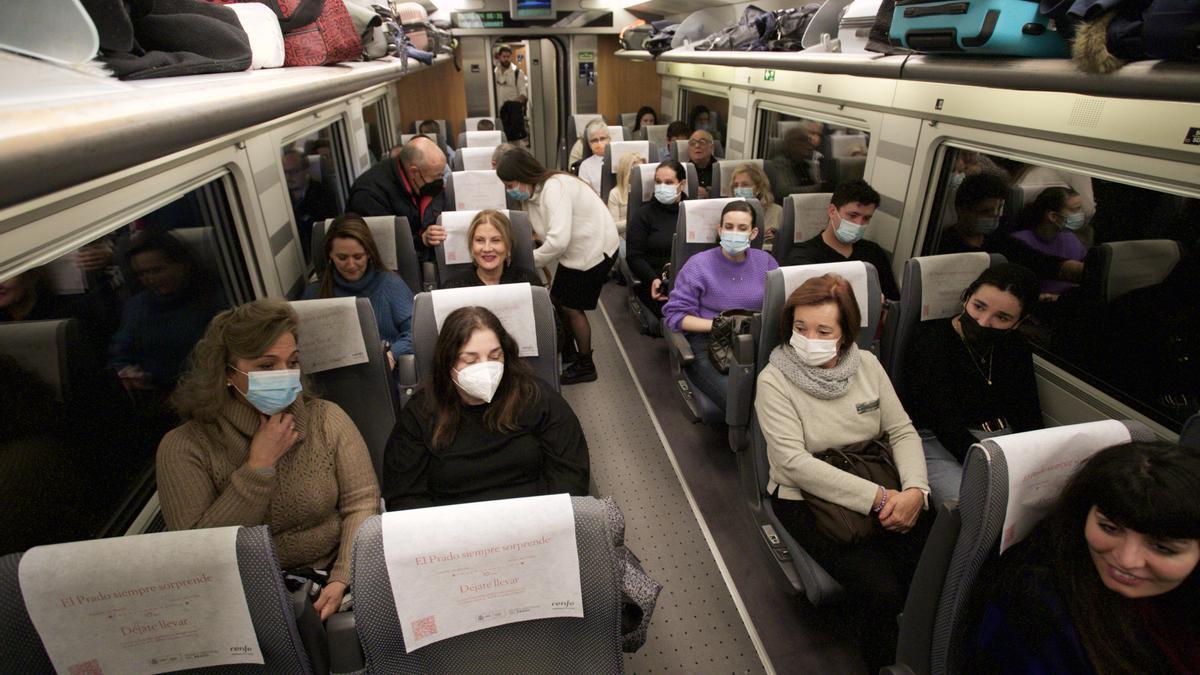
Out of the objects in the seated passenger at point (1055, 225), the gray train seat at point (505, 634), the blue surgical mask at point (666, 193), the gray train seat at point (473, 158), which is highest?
the seated passenger at point (1055, 225)

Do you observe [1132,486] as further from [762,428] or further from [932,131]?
[932,131]

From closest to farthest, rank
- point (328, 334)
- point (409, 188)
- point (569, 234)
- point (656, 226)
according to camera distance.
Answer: point (328, 334) → point (569, 234) → point (409, 188) → point (656, 226)

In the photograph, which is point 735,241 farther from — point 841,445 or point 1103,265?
point 1103,265

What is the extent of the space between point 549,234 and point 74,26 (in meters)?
2.91

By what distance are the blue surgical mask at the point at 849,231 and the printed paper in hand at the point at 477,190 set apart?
250cm

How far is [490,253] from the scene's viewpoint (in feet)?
11.1

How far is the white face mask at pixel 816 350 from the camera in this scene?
230cm

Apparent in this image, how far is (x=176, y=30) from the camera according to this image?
1.54 meters

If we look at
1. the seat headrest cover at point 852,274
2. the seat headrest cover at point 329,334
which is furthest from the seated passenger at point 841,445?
the seat headrest cover at point 329,334

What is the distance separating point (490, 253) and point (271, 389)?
1.67 m

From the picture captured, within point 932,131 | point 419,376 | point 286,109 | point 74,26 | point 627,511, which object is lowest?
point 627,511

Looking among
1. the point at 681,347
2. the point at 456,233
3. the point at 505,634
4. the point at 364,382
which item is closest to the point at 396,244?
the point at 456,233

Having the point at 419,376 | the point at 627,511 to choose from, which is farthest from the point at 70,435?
the point at 627,511

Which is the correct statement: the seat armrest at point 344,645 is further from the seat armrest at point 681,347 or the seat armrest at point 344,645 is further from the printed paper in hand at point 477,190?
the printed paper in hand at point 477,190
